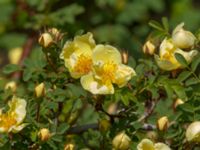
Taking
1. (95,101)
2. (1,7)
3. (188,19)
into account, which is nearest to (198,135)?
(95,101)

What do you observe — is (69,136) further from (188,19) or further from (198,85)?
(188,19)

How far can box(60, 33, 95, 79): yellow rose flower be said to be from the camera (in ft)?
6.07

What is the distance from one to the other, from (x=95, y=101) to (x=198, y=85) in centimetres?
29

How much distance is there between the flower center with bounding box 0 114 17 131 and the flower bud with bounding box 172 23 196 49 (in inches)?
19.3

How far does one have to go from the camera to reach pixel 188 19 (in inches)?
172

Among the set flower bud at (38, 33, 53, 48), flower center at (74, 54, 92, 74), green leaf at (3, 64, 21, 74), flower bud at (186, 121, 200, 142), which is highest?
flower bud at (38, 33, 53, 48)

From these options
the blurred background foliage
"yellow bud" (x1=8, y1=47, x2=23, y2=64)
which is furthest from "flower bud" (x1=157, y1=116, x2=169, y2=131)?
"yellow bud" (x1=8, y1=47, x2=23, y2=64)

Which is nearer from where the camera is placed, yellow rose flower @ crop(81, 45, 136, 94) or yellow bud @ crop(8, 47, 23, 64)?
yellow rose flower @ crop(81, 45, 136, 94)

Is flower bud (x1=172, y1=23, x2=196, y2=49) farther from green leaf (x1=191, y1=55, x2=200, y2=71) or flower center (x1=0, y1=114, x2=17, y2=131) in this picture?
flower center (x1=0, y1=114, x2=17, y2=131)

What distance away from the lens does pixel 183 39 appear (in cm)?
183

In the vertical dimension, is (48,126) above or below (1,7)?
above

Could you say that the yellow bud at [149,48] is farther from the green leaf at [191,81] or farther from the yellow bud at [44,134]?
the yellow bud at [44,134]

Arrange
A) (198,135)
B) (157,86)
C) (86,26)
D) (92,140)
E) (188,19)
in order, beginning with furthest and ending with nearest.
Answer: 1. (188,19)
2. (86,26)
3. (92,140)
4. (157,86)
5. (198,135)

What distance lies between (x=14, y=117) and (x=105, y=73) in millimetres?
272
